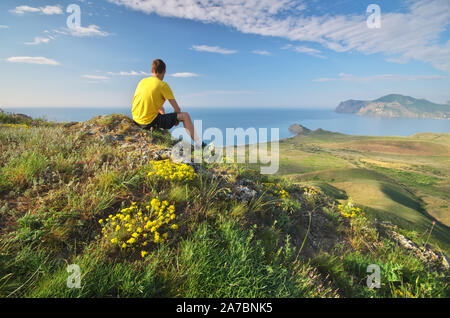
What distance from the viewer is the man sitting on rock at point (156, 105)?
226 inches

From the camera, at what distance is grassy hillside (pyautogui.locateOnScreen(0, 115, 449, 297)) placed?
229 cm

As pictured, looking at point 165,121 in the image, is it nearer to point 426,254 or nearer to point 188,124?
point 188,124

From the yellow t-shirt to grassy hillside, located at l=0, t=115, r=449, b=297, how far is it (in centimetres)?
156

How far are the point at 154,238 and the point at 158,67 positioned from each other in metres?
4.93

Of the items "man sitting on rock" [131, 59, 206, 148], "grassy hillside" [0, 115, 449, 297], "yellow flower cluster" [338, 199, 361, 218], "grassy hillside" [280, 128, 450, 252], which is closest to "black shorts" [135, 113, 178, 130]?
"man sitting on rock" [131, 59, 206, 148]

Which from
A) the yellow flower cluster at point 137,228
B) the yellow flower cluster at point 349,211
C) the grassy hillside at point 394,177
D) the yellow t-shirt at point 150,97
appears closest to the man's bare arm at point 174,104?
the yellow t-shirt at point 150,97

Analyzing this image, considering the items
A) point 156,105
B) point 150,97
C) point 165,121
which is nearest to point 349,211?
point 165,121

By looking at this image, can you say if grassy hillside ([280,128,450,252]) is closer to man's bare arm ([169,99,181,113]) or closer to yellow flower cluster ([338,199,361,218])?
yellow flower cluster ([338,199,361,218])

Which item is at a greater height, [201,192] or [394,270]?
[201,192]

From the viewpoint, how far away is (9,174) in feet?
11.8

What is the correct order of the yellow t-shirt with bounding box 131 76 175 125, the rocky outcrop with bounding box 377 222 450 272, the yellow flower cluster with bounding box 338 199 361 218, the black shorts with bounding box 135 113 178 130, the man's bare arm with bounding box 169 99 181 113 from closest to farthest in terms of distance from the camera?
the rocky outcrop with bounding box 377 222 450 272 → the yellow t-shirt with bounding box 131 76 175 125 → the man's bare arm with bounding box 169 99 181 113 → the yellow flower cluster with bounding box 338 199 361 218 → the black shorts with bounding box 135 113 178 130
